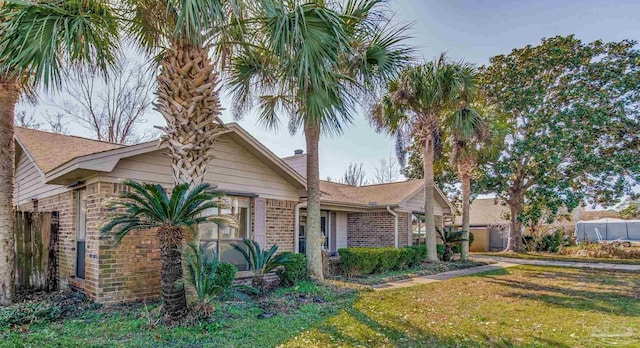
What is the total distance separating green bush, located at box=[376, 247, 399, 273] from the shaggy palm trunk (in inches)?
318

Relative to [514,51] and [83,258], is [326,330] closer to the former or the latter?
[83,258]

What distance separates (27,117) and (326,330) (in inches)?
917

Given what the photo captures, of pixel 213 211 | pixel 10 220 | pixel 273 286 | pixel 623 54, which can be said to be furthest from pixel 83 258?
pixel 623 54

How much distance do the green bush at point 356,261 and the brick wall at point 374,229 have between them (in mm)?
4498

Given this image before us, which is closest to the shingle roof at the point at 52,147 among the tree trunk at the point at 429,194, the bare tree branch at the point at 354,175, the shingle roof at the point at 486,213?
the tree trunk at the point at 429,194

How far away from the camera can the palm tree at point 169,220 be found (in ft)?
19.8

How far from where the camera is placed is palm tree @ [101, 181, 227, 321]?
6.04 meters

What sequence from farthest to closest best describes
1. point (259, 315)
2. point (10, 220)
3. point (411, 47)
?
1. point (411, 47)
2. point (10, 220)
3. point (259, 315)

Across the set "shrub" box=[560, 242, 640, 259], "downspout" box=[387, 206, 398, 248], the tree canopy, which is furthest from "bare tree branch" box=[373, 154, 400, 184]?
"downspout" box=[387, 206, 398, 248]

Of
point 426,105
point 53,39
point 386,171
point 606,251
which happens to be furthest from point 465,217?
point 386,171

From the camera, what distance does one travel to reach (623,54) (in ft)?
61.8

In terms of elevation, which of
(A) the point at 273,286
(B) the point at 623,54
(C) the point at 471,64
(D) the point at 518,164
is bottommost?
(A) the point at 273,286

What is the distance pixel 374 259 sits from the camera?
1267 centimetres

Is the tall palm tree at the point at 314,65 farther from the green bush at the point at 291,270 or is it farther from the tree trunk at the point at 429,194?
the tree trunk at the point at 429,194
